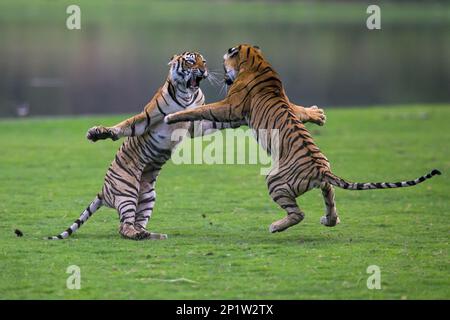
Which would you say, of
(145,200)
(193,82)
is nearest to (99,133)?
(145,200)

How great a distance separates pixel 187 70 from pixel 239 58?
469 mm

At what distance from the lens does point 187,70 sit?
9.57m

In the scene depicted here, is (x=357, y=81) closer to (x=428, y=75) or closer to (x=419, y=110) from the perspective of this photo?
(x=428, y=75)

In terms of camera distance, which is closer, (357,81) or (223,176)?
(223,176)

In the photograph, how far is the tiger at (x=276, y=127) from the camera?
9047mm

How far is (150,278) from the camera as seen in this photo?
25.7 feet

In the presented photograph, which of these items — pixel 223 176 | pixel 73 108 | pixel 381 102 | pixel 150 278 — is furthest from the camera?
pixel 381 102

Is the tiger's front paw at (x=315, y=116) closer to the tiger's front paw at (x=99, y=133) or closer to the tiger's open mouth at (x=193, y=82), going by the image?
the tiger's open mouth at (x=193, y=82)

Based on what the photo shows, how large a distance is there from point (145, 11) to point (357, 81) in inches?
735

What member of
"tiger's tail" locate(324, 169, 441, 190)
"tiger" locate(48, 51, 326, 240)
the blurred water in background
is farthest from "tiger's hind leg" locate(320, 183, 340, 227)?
the blurred water in background

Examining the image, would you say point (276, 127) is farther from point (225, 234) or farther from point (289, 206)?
point (225, 234)

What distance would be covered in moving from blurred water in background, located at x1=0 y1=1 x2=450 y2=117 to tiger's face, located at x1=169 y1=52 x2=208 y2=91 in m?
11.5

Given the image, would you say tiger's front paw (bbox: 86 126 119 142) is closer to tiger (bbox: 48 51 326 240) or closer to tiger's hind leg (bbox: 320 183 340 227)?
tiger (bbox: 48 51 326 240)
